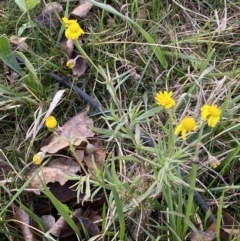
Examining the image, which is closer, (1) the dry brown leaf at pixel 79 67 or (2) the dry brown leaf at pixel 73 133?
(2) the dry brown leaf at pixel 73 133

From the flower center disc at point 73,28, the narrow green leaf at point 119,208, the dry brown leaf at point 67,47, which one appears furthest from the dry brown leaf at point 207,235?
the dry brown leaf at point 67,47

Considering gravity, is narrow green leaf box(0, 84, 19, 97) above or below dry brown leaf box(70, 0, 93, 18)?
below

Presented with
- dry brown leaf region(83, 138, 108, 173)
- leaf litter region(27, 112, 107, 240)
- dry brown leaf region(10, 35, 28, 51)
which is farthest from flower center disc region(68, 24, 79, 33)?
dry brown leaf region(10, 35, 28, 51)


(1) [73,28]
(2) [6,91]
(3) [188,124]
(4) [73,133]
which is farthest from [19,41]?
(3) [188,124]

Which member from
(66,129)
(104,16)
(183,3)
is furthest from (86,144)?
(183,3)

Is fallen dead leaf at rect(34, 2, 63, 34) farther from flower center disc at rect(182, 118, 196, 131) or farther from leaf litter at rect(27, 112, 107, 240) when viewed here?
flower center disc at rect(182, 118, 196, 131)

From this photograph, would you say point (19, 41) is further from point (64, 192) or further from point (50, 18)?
point (64, 192)

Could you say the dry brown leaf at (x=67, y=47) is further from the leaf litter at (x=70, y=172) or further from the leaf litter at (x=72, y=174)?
the leaf litter at (x=72, y=174)
